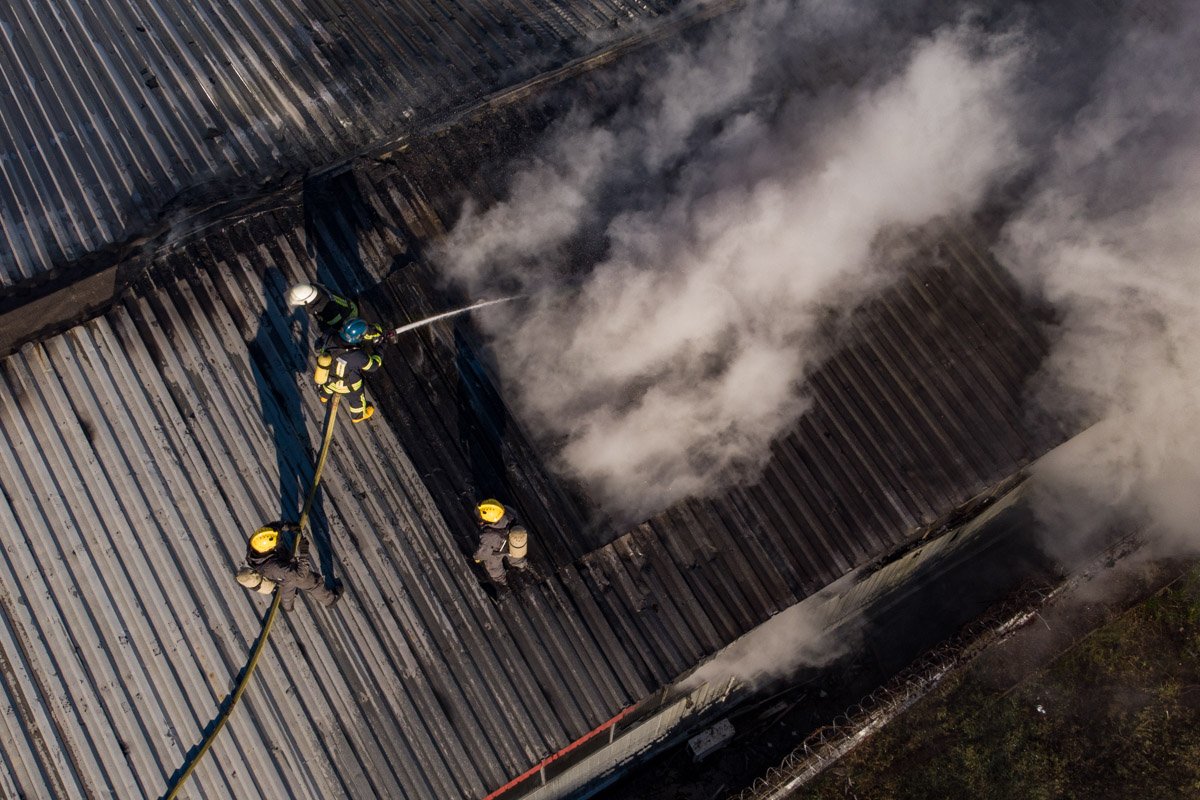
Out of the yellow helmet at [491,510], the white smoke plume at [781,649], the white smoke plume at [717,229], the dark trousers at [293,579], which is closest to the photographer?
the dark trousers at [293,579]

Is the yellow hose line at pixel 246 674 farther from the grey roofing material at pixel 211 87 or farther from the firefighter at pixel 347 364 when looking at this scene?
the grey roofing material at pixel 211 87

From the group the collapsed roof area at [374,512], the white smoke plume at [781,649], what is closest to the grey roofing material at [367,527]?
the collapsed roof area at [374,512]

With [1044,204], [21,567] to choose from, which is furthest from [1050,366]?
[21,567]

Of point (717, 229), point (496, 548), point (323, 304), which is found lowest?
point (496, 548)

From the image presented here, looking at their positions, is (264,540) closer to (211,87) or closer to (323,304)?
(323,304)

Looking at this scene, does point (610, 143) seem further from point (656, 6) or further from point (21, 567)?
point (21, 567)

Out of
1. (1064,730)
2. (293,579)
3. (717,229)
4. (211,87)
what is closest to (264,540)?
(293,579)
